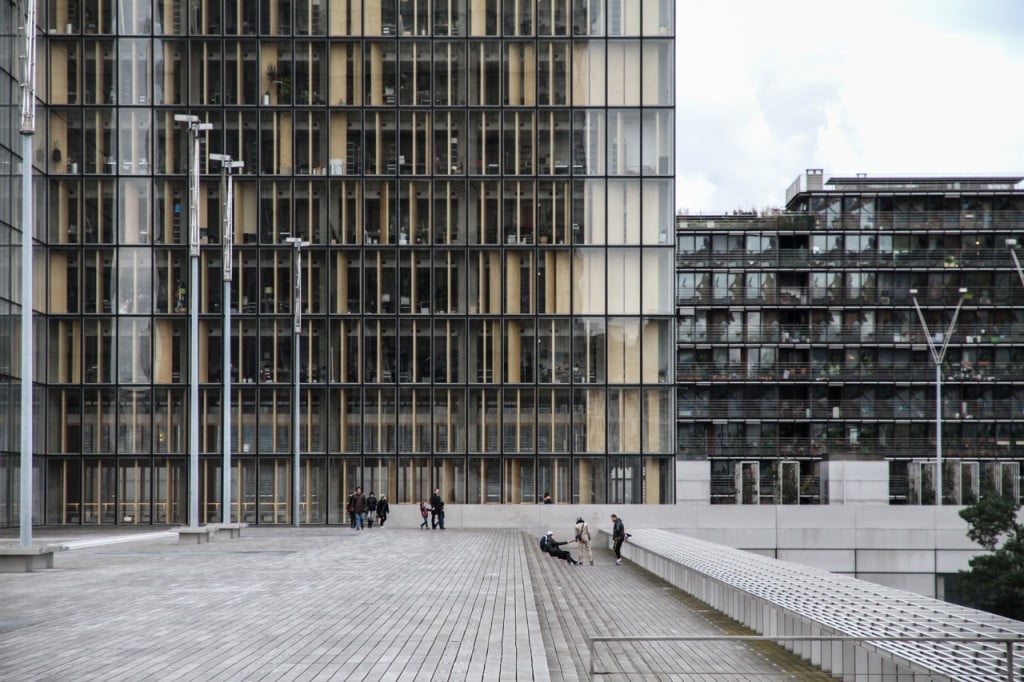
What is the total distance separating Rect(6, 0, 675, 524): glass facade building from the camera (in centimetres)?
5997

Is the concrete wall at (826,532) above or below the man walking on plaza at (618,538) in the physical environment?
below

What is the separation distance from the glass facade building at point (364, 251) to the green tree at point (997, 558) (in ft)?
47.4

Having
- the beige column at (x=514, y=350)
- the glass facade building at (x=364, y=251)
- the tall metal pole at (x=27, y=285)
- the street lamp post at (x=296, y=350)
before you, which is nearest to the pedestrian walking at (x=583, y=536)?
the tall metal pole at (x=27, y=285)

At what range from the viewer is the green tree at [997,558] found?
48.8 metres

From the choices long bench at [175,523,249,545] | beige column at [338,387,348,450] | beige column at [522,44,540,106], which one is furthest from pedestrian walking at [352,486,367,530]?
beige column at [522,44,540,106]

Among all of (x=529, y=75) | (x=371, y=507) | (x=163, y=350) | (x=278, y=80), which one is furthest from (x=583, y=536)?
(x=278, y=80)

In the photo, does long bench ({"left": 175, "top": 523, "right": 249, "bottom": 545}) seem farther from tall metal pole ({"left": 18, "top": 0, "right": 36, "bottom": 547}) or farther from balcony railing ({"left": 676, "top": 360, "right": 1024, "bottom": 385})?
balcony railing ({"left": 676, "top": 360, "right": 1024, "bottom": 385})

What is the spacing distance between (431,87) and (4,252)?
20.8m

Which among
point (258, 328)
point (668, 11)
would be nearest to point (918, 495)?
point (668, 11)

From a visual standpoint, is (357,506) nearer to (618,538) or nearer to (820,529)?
(618,538)

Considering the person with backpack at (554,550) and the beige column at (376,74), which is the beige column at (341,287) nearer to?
the beige column at (376,74)

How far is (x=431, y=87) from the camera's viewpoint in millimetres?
61625

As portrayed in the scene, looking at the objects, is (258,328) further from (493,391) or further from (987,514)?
(987,514)

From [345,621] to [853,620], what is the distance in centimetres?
661
